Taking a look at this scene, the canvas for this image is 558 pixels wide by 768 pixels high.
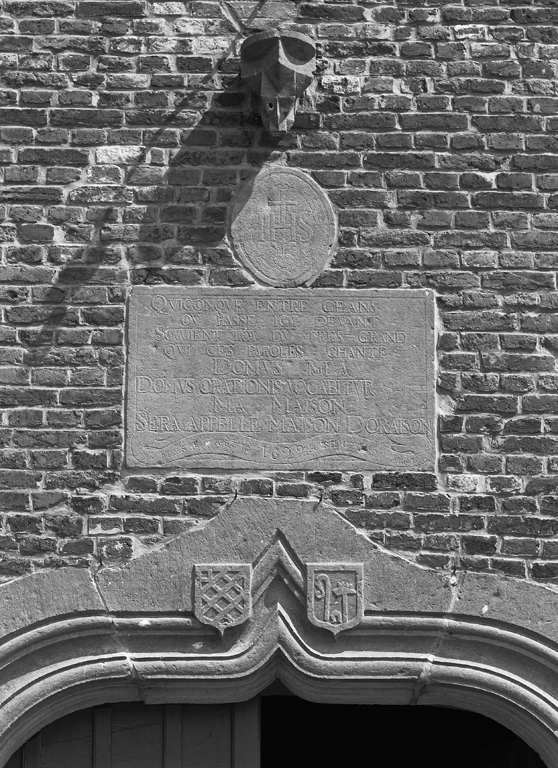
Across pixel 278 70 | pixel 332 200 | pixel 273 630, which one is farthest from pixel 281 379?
pixel 278 70

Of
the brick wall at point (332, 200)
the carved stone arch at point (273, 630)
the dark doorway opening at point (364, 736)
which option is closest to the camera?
the carved stone arch at point (273, 630)

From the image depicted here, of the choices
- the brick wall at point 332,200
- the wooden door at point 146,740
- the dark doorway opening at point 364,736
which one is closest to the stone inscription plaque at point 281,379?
the brick wall at point 332,200

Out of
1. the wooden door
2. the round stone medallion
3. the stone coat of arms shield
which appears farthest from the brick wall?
the wooden door

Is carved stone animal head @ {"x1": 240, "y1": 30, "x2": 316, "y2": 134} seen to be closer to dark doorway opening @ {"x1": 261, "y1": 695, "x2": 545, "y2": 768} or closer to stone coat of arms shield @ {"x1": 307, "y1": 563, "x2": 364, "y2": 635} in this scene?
stone coat of arms shield @ {"x1": 307, "y1": 563, "x2": 364, "y2": 635}

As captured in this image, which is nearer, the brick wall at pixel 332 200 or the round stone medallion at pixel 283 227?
the brick wall at pixel 332 200

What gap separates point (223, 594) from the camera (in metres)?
4.72

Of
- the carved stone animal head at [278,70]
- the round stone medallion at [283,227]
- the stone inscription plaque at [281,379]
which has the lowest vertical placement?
the stone inscription plaque at [281,379]

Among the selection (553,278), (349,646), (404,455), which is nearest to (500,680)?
(349,646)

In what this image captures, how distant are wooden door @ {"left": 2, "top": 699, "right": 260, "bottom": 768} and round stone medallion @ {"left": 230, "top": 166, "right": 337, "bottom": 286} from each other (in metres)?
1.88

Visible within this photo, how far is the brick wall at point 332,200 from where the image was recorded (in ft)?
15.8

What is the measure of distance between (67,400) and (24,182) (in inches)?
38.6

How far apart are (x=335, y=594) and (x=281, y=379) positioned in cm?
92

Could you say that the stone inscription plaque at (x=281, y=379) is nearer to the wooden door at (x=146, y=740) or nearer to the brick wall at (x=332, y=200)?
the brick wall at (x=332, y=200)

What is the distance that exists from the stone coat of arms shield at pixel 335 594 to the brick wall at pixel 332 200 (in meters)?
0.22
